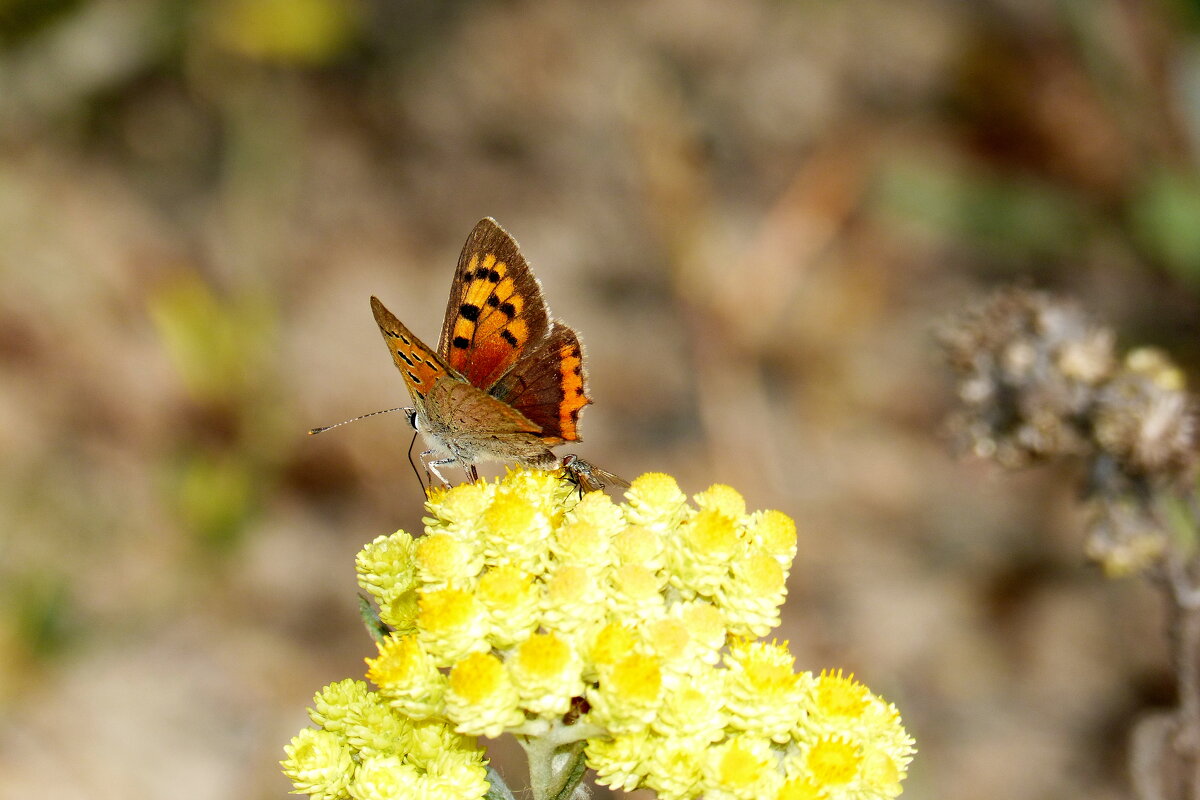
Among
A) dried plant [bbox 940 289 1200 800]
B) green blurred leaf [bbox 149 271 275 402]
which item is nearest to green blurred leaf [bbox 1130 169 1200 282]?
dried plant [bbox 940 289 1200 800]

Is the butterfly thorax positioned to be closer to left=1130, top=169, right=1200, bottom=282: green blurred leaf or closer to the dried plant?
the dried plant

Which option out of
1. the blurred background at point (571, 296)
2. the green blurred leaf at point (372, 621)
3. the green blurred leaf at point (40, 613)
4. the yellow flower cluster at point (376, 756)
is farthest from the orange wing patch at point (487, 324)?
the green blurred leaf at point (40, 613)

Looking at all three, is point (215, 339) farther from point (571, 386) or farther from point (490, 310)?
point (571, 386)

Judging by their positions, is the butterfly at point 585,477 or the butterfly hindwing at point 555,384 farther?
the butterfly hindwing at point 555,384

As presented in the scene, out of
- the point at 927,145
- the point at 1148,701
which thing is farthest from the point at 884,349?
the point at 1148,701

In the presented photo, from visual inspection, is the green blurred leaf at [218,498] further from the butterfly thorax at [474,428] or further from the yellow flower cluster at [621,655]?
the yellow flower cluster at [621,655]

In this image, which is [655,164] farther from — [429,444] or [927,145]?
[429,444]

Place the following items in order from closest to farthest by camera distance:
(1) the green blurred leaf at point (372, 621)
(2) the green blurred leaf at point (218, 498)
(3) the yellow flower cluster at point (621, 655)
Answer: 1. (3) the yellow flower cluster at point (621, 655)
2. (1) the green blurred leaf at point (372, 621)
3. (2) the green blurred leaf at point (218, 498)
